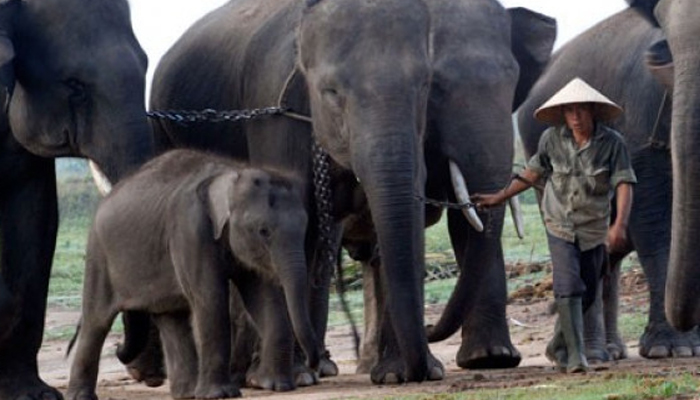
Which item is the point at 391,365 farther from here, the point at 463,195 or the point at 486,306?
the point at 486,306

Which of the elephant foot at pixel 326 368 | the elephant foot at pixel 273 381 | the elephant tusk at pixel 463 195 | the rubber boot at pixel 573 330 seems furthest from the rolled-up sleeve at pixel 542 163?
the elephant foot at pixel 326 368

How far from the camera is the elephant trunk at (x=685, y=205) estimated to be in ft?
34.9

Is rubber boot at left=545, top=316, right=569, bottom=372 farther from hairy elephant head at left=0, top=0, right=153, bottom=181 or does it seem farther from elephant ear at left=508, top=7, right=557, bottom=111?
elephant ear at left=508, top=7, right=557, bottom=111

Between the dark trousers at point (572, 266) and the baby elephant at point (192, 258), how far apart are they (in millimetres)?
1321

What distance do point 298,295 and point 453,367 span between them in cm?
309

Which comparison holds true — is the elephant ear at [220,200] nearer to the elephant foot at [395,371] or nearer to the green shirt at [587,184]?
the elephant foot at [395,371]

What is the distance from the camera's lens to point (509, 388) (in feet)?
39.9

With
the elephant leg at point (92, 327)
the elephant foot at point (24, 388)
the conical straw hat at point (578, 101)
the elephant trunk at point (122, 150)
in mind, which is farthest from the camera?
the elephant trunk at point (122, 150)

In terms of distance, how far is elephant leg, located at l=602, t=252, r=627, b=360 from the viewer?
15555 millimetres

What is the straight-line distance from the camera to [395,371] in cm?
1346

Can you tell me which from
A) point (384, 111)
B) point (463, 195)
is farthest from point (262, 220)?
point (463, 195)

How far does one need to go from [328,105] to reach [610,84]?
3.91 m

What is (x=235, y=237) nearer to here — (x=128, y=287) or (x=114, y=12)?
(x=128, y=287)

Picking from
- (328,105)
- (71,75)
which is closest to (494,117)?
(328,105)
